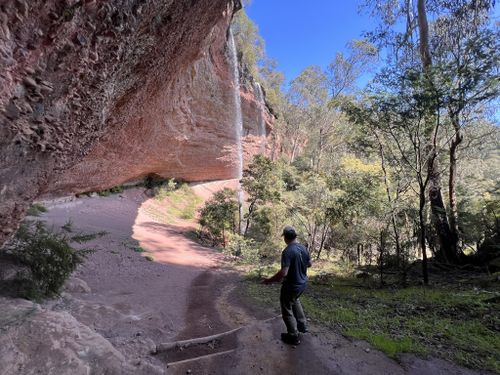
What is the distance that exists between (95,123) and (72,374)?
2883 millimetres

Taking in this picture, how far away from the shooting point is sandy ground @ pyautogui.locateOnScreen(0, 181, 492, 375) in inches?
128

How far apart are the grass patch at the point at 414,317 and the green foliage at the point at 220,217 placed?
259 inches

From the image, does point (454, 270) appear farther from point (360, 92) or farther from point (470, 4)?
point (470, 4)

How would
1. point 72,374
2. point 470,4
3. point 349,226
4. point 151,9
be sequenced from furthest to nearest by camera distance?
point 349,226, point 470,4, point 151,9, point 72,374

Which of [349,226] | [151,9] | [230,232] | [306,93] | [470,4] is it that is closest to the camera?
[151,9]

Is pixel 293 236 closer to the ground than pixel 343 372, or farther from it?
farther from it

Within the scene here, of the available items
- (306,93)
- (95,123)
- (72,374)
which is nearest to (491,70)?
(95,123)

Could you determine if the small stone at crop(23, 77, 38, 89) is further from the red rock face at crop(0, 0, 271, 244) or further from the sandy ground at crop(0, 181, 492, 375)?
the sandy ground at crop(0, 181, 492, 375)

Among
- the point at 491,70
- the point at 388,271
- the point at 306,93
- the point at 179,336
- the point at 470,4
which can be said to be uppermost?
the point at 306,93

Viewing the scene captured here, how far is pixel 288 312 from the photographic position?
3.84 meters

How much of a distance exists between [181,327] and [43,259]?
2247mm

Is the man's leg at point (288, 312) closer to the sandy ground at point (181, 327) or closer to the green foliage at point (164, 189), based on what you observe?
the sandy ground at point (181, 327)

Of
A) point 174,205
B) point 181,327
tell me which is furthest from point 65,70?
point 174,205

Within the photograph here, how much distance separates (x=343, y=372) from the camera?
3.24 meters
